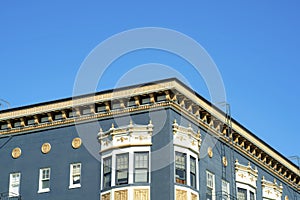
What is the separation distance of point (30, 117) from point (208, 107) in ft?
38.1

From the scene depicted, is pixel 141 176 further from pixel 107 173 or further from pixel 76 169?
pixel 76 169

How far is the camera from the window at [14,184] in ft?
133

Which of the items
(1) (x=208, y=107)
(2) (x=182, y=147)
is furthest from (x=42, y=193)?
(1) (x=208, y=107)

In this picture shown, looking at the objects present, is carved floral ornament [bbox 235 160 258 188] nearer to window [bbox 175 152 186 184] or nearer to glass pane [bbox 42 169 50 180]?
window [bbox 175 152 186 184]

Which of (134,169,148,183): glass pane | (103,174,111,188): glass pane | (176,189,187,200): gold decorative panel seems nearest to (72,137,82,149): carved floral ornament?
(103,174,111,188): glass pane

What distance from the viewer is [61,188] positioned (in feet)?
129

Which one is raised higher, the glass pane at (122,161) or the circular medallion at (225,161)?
the circular medallion at (225,161)

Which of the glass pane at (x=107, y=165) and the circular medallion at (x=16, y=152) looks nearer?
the glass pane at (x=107, y=165)

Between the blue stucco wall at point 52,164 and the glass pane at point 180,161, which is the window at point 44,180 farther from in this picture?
the glass pane at point 180,161

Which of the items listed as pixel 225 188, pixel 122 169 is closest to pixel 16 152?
pixel 122 169

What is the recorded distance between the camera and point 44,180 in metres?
40.2

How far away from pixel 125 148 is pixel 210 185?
6625 mm

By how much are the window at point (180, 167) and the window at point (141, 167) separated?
69.5 inches

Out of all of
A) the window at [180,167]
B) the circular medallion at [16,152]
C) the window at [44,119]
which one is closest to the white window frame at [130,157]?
the window at [180,167]
